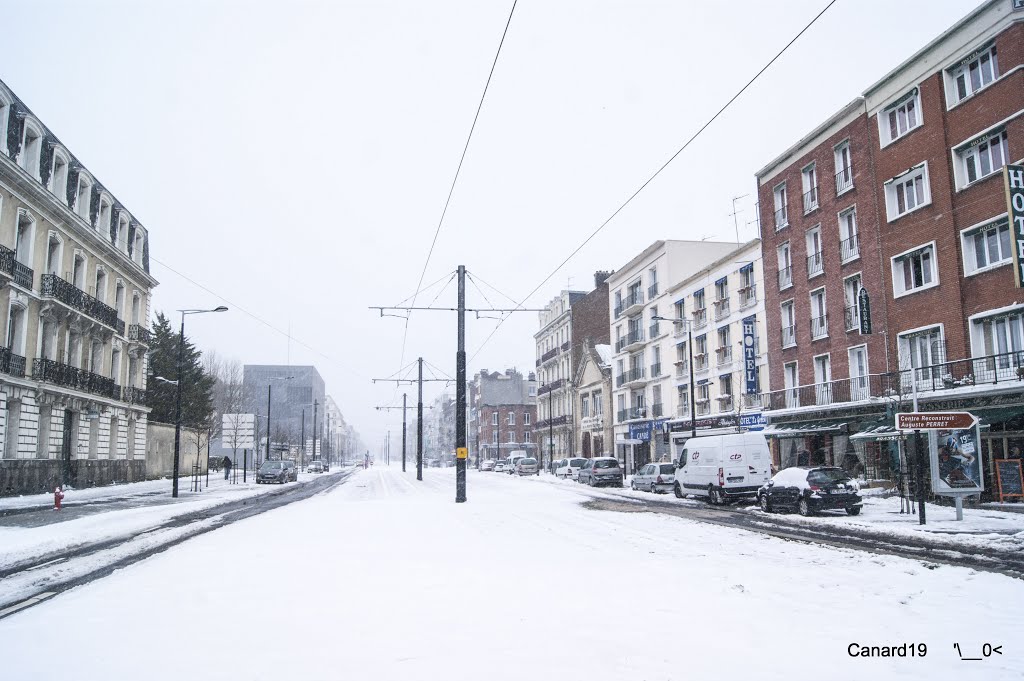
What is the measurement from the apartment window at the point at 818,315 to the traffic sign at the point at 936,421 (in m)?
17.3

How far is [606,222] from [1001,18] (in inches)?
597

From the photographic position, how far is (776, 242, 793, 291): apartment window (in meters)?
35.3

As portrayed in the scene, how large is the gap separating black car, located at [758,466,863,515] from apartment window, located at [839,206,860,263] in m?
13.6

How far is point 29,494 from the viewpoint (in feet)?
94.6

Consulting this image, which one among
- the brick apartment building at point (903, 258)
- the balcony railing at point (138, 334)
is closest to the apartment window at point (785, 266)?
the brick apartment building at point (903, 258)

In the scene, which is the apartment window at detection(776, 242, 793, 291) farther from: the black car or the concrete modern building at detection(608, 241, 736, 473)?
the black car

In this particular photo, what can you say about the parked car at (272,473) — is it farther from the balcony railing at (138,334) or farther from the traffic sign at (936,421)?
the traffic sign at (936,421)

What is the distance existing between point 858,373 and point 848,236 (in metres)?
5.89

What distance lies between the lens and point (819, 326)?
33156 millimetres

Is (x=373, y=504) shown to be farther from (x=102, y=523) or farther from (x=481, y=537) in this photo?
(x=481, y=537)

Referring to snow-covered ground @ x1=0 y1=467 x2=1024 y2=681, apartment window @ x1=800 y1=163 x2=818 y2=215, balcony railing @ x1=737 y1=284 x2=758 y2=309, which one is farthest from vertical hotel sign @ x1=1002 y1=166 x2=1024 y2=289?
balcony railing @ x1=737 y1=284 x2=758 y2=309

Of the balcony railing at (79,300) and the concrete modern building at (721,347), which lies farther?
the concrete modern building at (721,347)

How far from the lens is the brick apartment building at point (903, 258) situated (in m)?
23.2

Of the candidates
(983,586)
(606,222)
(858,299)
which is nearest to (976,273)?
(858,299)
